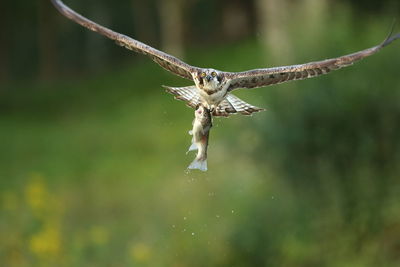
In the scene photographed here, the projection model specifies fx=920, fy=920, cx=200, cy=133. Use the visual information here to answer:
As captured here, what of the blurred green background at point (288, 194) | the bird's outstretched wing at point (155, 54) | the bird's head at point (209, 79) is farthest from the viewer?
the blurred green background at point (288, 194)

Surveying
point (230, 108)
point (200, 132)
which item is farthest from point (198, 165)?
point (230, 108)

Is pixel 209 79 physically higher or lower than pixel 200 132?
higher

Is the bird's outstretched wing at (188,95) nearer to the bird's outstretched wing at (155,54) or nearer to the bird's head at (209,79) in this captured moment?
the bird's outstretched wing at (155,54)

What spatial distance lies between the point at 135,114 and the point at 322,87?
46.8 ft

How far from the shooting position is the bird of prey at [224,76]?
2.45 metres

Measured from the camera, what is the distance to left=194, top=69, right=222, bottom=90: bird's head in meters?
2.43

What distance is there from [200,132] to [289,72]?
1.08 feet

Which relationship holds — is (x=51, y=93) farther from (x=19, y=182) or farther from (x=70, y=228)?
(x=70, y=228)

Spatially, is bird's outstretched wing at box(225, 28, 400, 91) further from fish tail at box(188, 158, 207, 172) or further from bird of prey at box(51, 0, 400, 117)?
fish tail at box(188, 158, 207, 172)

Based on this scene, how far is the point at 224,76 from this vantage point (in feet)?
8.05

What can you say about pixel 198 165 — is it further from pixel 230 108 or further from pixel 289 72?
pixel 289 72

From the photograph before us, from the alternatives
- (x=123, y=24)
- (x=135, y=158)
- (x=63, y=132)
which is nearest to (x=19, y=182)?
(x=135, y=158)

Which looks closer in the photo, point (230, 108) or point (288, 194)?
point (230, 108)

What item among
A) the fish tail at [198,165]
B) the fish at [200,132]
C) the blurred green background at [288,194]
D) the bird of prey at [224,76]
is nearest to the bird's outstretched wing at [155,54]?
the bird of prey at [224,76]
